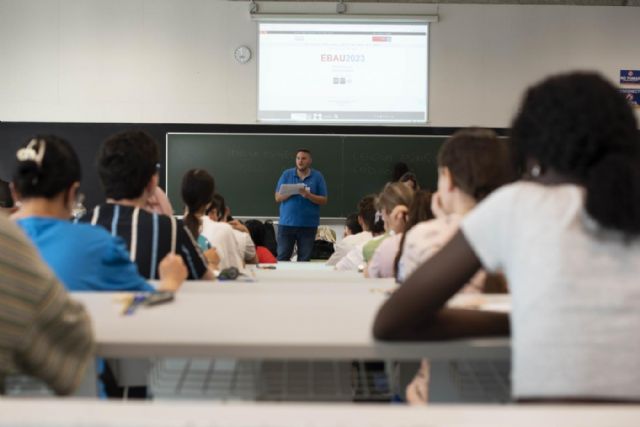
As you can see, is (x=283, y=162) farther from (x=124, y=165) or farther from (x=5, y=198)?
(x=124, y=165)

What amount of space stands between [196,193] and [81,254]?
5.00ft

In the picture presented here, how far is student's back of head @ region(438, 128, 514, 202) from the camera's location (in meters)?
1.71

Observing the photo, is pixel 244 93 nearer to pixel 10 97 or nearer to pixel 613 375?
pixel 10 97

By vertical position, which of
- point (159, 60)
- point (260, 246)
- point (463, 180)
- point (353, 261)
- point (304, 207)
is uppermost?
point (159, 60)

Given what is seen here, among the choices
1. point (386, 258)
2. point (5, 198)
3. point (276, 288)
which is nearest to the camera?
point (276, 288)

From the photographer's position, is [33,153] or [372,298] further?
[372,298]

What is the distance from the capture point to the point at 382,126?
270 inches

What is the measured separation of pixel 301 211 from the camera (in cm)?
655

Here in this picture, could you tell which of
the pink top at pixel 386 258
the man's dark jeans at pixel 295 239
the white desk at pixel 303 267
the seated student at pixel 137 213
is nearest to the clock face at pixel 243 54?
the man's dark jeans at pixel 295 239

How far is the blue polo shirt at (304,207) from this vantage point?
6559 mm

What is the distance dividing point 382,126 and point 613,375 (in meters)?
6.02

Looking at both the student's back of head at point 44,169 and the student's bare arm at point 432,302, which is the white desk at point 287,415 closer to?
the student's bare arm at point 432,302

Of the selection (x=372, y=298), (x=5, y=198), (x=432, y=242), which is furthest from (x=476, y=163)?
(x=5, y=198)

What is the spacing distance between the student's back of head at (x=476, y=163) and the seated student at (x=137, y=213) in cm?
91
